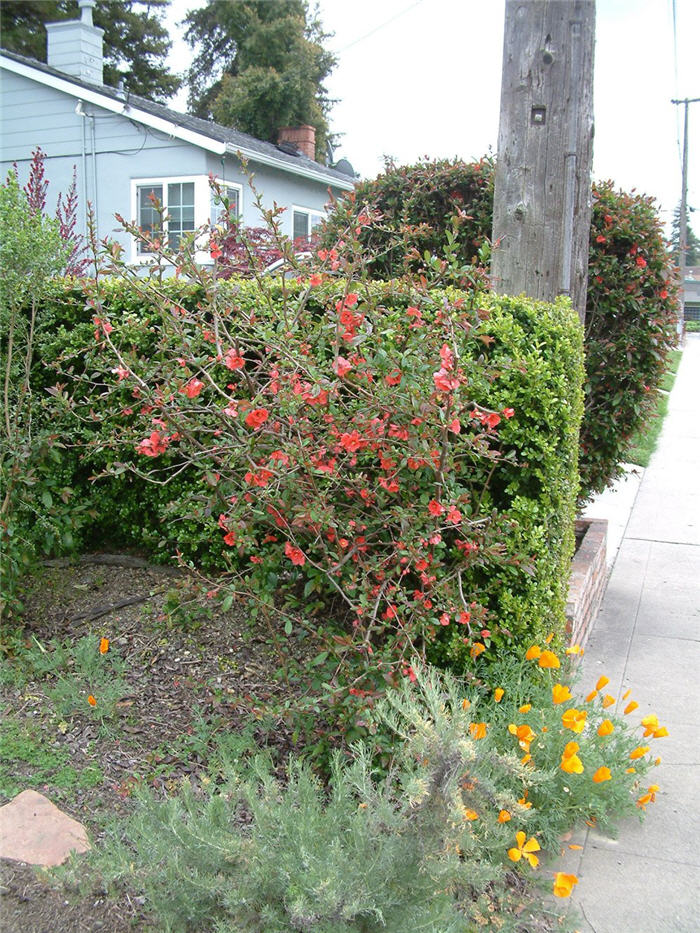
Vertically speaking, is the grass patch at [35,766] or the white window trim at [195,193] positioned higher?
the white window trim at [195,193]

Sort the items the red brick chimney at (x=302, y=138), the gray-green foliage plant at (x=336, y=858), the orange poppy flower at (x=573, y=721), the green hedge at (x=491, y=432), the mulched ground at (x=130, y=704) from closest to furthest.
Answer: the gray-green foliage plant at (x=336, y=858) → the mulched ground at (x=130, y=704) → the orange poppy flower at (x=573, y=721) → the green hedge at (x=491, y=432) → the red brick chimney at (x=302, y=138)

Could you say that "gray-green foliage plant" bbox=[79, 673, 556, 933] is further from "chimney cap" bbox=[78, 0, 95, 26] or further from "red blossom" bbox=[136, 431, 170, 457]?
"chimney cap" bbox=[78, 0, 95, 26]

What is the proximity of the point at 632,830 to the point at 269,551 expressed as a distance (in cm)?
164

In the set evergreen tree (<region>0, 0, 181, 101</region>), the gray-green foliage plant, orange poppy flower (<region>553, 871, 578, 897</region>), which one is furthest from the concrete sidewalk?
evergreen tree (<region>0, 0, 181, 101</region>)

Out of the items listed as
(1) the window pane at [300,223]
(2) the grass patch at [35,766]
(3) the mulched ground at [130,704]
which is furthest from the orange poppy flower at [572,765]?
(1) the window pane at [300,223]

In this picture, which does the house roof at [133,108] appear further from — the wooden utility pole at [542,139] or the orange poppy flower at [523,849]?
Result: the orange poppy flower at [523,849]

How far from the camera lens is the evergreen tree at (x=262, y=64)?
2378 centimetres

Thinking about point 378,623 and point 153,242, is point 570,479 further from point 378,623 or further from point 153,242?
point 153,242

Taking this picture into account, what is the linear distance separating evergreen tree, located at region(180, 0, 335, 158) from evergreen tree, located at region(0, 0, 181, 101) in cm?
192

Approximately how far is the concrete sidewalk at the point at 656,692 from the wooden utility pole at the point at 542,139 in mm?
1931

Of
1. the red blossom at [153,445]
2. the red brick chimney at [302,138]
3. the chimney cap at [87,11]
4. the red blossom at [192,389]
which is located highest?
the chimney cap at [87,11]

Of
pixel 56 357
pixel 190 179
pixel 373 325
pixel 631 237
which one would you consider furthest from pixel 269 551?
pixel 190 179

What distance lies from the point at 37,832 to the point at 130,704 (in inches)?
28.5

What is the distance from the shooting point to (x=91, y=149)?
13.8 metres
